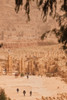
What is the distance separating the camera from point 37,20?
479ft

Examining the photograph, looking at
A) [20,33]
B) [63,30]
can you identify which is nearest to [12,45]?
[20,33]

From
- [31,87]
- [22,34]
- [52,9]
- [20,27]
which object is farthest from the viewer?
[20,27]

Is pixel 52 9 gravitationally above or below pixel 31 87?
above

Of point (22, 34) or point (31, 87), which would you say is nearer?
point (31, 87)

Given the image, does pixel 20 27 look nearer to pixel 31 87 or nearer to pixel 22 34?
pixel 22 34

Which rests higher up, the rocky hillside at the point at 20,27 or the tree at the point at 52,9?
the tree at the point at 52,9

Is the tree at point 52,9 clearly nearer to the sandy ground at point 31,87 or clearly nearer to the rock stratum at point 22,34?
the sandy ground at point 31,87

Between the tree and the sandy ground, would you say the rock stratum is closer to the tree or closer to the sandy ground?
the sandy ground

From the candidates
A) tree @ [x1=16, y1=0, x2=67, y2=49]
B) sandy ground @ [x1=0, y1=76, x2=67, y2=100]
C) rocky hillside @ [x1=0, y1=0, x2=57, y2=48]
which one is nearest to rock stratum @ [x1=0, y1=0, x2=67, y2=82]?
rocky hillside @ [x1=0, y1=0, x2=57, y2=48]

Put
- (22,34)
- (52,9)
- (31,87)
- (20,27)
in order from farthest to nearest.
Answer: (20,27) → (22,34) → (31,87) → (52,9)

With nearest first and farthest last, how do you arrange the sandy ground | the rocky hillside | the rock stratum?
the sandy ground, the rock stratum, the rocky hillside

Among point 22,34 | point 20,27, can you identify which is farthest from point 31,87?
point 20,27

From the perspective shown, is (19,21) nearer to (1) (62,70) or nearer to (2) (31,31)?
(2) (31,31)

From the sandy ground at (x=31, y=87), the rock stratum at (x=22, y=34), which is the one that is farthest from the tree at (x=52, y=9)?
the rock stratum at (x=22, y=34)
